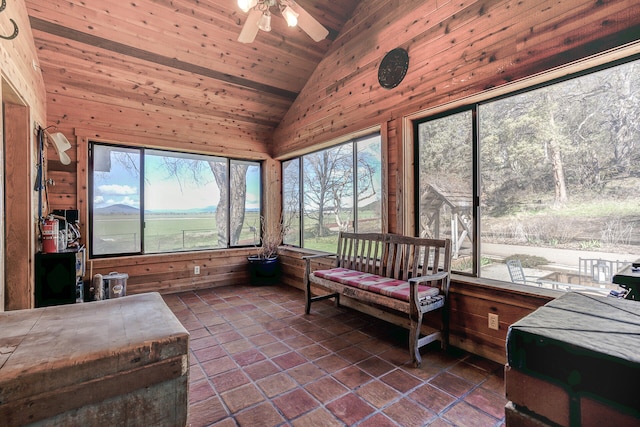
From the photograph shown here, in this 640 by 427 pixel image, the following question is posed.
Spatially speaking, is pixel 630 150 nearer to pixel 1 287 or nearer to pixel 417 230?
pixel 417 230

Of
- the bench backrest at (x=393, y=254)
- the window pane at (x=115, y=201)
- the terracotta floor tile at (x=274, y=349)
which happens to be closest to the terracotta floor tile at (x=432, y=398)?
the bench backrest at (x=393, y=254)

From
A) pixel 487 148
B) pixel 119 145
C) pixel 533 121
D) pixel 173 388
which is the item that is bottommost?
pixel 173 388

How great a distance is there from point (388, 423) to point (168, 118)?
14.8 feet

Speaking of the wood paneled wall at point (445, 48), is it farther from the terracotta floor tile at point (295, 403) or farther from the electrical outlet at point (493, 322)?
the terracotta floor tile at point (295, 403)

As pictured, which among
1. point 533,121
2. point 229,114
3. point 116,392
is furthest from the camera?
point 229,114

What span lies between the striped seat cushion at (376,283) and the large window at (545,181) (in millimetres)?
525

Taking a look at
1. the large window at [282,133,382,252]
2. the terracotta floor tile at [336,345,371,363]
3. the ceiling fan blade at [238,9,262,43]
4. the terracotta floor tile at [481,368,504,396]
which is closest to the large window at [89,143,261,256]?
the large window at [282,133,382,252]

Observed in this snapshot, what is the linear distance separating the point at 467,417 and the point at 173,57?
14.9ft

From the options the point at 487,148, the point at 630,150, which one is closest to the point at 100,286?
the point at 487,148

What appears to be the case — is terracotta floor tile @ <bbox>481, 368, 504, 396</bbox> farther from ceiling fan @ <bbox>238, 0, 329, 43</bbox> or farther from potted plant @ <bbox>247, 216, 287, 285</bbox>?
potted plant @ <bbox>247, 216, 287, 285</bbox>

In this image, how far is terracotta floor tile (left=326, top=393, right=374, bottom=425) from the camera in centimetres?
172

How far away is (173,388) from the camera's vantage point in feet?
3.08

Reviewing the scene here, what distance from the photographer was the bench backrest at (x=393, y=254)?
274 cm

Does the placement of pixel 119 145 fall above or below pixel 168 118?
below
